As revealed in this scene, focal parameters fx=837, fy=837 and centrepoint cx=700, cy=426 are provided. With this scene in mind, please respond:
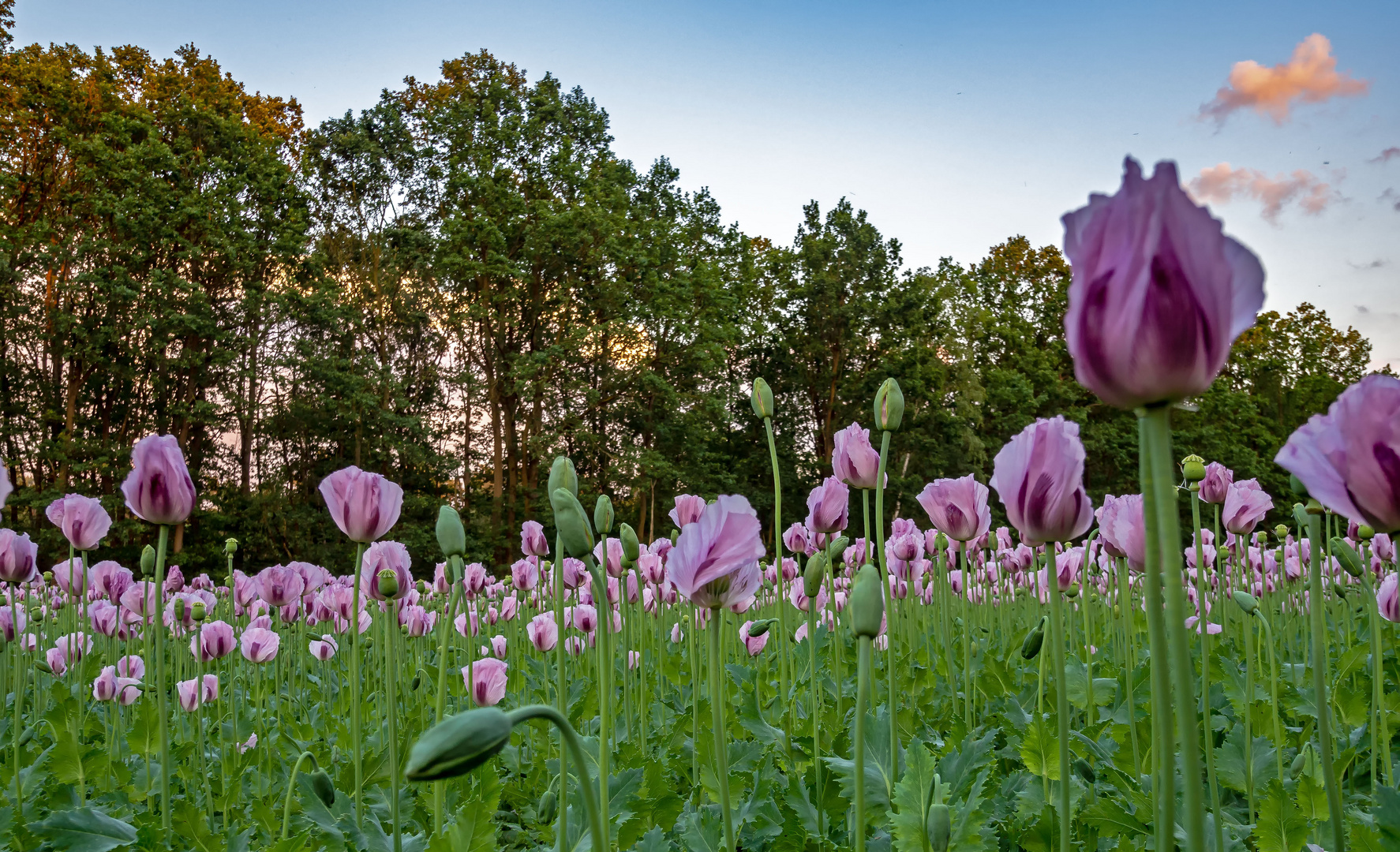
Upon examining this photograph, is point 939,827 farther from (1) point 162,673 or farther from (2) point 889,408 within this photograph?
(1) point 162,673

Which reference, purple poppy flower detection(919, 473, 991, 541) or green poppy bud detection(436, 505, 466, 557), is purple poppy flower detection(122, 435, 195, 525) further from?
purple poppy flower detection(919, 473, 991, 541)

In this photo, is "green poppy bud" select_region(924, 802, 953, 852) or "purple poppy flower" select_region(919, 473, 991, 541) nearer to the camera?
"green poppy bud" select_region(924, 802, 953, 852)

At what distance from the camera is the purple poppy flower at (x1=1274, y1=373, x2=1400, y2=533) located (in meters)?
0.72

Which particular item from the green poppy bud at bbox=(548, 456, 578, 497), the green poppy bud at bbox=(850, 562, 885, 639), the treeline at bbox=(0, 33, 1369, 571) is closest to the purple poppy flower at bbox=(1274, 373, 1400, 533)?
the green poppy bud at bbox=(850, 562, 885, 639)

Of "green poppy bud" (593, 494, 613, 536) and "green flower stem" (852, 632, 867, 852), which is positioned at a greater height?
"green poppy bud" (593, 494, 613, 536)

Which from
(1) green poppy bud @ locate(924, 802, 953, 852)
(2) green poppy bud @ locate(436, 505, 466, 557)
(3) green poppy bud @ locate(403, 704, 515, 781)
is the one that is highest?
(2) green poppy bud @ locate(436, 505, 466, 557)

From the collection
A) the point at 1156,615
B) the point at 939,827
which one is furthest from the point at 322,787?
the point at 1156,615

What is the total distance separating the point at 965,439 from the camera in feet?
76.0

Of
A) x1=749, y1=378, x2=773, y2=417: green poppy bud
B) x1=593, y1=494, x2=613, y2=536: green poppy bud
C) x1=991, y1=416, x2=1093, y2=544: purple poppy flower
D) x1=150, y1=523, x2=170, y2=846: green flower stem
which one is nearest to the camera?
x1=991, y1=416, x2=1093, y2=544: purple poppy flower

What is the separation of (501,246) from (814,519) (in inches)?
739

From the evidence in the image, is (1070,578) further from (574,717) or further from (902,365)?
(902,365)

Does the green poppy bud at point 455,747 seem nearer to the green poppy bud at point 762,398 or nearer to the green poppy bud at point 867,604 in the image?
the green poppy bud at point 867,604

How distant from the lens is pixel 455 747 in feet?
2.18

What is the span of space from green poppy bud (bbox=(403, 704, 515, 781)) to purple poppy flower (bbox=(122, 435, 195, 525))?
1.10 meters
